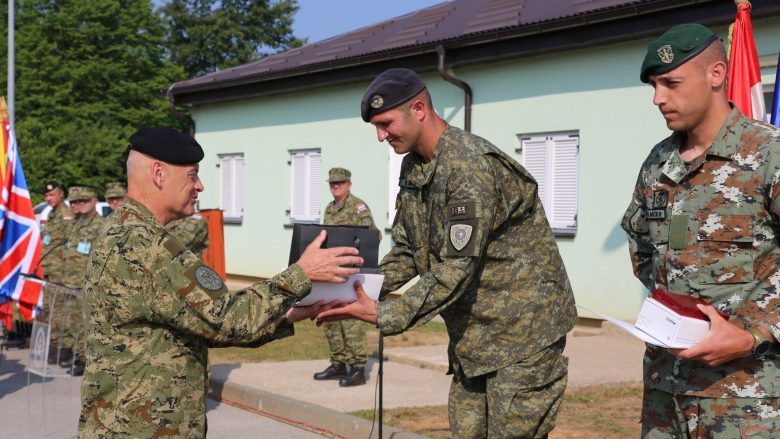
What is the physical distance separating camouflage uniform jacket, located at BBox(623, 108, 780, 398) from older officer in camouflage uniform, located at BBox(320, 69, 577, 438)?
2.31ft

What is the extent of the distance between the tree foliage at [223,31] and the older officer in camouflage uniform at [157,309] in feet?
166

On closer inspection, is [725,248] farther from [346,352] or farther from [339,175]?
[339,175]

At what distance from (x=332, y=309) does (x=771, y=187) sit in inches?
70.1

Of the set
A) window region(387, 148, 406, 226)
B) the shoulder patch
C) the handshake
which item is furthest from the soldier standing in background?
the shoulder patch

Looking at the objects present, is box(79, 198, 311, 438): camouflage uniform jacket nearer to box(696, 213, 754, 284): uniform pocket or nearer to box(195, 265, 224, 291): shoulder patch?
box(195, 265, 224, 291): shoulder patch

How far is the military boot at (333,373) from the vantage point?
9391 mm

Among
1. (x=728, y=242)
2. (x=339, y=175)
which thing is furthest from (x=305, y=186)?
(x=728, y=242)

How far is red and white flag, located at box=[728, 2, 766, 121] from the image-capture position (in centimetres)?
661

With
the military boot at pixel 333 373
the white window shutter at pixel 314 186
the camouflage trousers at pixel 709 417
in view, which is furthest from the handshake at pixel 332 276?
the white window shutter at pixel 314 186

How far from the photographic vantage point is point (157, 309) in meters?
3.28

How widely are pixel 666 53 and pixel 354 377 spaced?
6.53 m

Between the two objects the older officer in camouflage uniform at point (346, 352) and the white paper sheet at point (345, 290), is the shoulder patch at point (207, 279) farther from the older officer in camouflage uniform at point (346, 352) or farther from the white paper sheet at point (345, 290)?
the older officer in camouflage uniform at point (346, 352)

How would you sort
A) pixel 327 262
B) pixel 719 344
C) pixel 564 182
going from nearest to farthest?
pixel 719 344
pixel 327 262
pixel 564 182

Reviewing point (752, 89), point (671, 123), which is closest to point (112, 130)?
point (752, 89)
